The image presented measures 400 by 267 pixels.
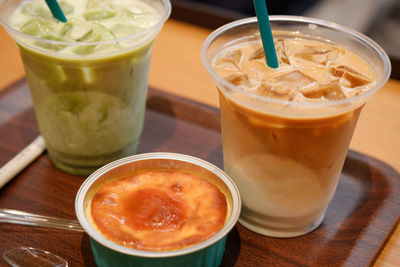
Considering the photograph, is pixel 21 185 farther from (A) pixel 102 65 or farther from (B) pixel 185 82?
(B) pixel 185 82

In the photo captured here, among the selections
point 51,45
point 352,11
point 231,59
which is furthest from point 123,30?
point 352,11

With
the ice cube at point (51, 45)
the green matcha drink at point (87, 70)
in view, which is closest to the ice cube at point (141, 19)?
the green matcha drink at point (87, 70)

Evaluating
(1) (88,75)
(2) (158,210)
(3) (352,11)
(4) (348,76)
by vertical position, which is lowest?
(3) (352,11)

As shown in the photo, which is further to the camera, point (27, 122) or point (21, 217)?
point (27, 122)

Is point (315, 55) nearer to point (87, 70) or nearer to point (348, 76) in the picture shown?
point (348, 76)

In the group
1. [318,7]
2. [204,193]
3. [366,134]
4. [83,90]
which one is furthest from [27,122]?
[318,7]

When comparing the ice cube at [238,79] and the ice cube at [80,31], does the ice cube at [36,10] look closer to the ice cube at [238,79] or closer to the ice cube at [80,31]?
the ice cube at [80,31]
